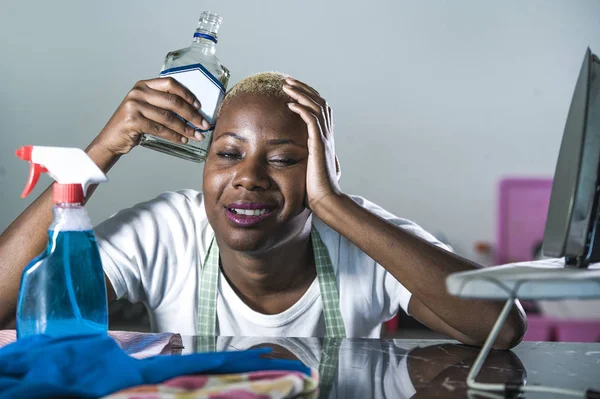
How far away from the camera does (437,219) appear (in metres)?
3.12

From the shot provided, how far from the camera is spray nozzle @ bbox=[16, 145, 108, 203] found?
0.69 metres

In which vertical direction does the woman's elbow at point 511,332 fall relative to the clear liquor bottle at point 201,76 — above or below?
below

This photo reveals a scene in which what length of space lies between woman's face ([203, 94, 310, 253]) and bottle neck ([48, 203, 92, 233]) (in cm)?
53

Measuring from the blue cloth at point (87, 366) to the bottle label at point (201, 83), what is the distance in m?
0.50

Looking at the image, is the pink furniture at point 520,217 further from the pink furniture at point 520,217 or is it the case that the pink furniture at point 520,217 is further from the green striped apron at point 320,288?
the green striped apron at point 320,288

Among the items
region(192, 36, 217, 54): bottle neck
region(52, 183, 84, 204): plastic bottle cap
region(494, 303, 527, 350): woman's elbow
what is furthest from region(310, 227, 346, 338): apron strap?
region(52, 183, 84, 204): plastic bottle cap

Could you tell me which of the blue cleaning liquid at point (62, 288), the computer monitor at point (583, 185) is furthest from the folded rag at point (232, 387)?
the computer monitor at point (583, 185)

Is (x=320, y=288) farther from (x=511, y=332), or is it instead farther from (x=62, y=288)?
(x=62, y=288)

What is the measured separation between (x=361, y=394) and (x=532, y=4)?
273cm

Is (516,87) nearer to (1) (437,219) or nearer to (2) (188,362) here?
(1) (437,219)

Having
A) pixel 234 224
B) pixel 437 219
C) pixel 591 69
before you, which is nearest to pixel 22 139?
pixel 437 219

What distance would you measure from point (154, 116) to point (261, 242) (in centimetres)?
30

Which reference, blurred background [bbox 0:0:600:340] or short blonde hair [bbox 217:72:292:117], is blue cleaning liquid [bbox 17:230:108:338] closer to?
short blonde hair [bbox 217:72:292:117]

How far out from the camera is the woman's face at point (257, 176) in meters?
1.25
